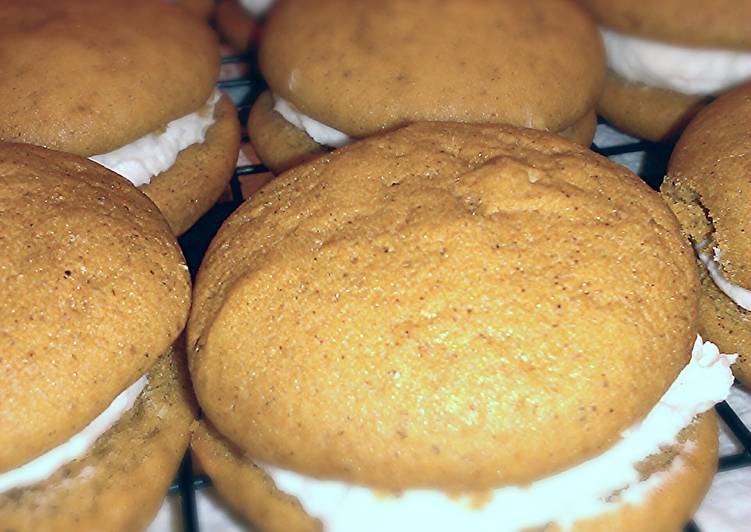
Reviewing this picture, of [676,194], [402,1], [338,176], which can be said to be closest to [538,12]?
[402,1]

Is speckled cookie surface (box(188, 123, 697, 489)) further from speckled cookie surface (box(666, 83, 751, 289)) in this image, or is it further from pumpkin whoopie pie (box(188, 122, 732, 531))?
speckled cookie surface (box(666, 83, 751, 289))

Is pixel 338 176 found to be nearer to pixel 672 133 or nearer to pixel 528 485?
pixel 528 485

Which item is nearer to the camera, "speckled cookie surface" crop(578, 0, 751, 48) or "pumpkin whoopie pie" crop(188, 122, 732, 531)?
"pumpkin whoopie pie" crop(188, 122, 732, 531)

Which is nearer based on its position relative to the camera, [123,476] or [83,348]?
[83,348]

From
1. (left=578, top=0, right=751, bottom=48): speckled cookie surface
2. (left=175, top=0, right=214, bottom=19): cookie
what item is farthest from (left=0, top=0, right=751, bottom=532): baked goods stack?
(left=175, top=0, right=214, bottom=19): cookie

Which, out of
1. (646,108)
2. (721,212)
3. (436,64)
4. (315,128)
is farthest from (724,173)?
(315,128)

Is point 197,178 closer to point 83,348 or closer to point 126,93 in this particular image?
point 126,93
